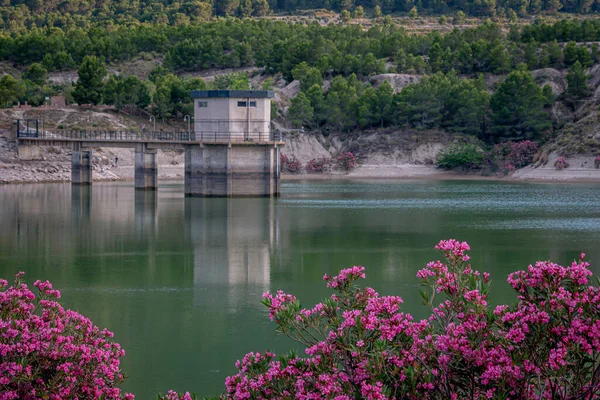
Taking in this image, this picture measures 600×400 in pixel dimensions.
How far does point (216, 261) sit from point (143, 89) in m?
75.5

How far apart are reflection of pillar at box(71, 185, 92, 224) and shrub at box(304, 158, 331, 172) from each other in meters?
31.8

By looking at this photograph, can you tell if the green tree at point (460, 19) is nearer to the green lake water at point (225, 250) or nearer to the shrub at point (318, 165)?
the shrub at point (318, 165)

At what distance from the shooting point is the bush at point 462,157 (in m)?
98.9

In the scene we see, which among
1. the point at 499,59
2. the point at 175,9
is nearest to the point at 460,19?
the point at 175,9

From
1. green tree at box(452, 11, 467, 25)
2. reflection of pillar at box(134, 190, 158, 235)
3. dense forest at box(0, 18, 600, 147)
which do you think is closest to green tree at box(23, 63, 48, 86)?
dense forest at box(0, 18, 600, 147)

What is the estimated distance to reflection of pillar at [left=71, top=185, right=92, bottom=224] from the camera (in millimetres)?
51094

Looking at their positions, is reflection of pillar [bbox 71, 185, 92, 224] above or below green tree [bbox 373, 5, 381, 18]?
below

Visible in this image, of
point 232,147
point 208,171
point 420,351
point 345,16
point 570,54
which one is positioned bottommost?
point 420,351

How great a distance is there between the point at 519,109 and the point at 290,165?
26380 millimetres

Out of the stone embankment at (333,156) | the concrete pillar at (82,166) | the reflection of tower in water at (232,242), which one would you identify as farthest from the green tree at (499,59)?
the reflection of tower in water at (232,242)

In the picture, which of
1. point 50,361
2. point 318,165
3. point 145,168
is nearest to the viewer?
point 50,361

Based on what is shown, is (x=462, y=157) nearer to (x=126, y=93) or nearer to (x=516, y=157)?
Answer: (x=516, y=157)

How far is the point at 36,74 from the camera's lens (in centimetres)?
12081

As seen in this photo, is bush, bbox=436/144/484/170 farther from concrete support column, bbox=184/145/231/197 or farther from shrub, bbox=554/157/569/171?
concrete support column, bbox=184/145/231/197
